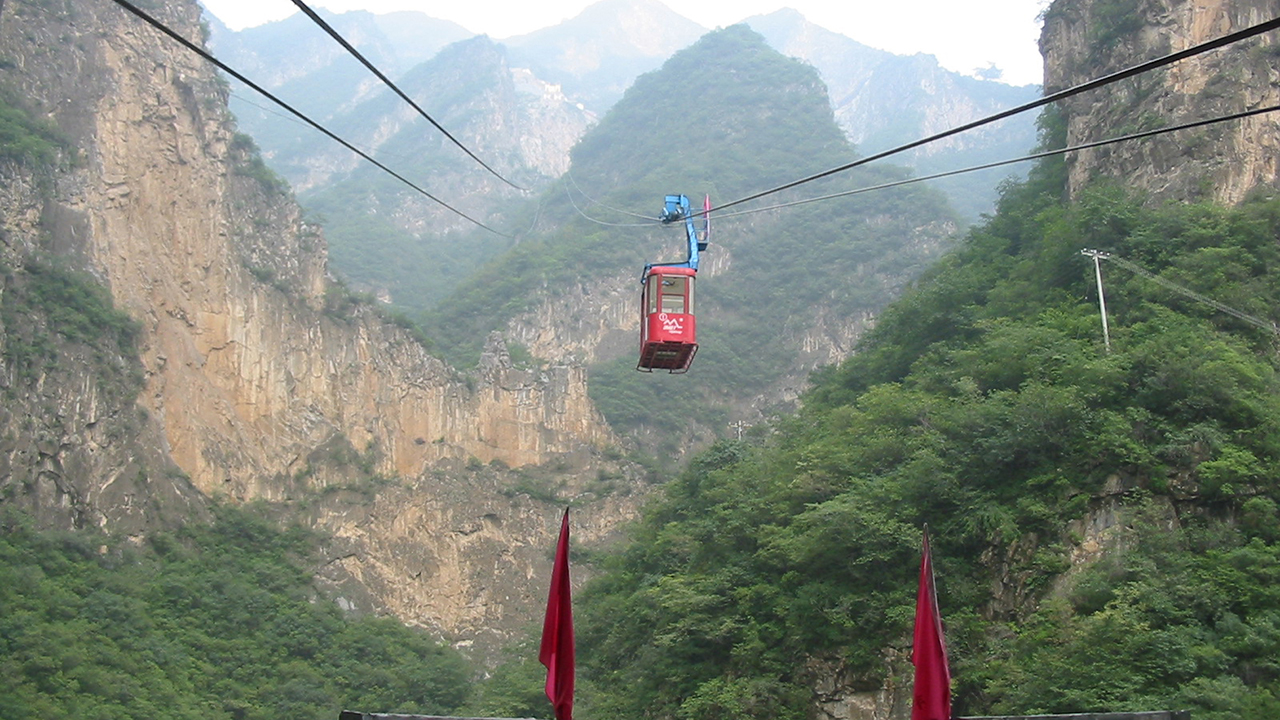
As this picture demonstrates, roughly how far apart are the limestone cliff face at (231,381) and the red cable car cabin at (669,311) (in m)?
25.1

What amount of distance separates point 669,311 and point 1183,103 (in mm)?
16328

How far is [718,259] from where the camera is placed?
74.7 metres

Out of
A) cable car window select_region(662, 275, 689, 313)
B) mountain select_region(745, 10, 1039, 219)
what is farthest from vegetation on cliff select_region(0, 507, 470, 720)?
mountain select_region(745, 10, 1039, 219)

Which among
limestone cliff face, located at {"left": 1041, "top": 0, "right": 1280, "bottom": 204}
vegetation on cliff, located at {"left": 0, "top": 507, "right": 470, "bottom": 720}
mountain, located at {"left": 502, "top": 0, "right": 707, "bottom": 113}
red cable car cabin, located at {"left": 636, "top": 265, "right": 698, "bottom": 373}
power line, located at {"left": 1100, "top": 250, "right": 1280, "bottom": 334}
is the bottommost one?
vegetation on cliff, located at {"left": 0, "top": 507, "right": 470, "bottom": 720}

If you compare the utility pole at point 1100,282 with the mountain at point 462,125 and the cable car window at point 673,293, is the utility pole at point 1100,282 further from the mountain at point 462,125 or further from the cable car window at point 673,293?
the mountain at point 462,125

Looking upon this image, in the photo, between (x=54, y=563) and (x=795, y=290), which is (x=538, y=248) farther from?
(x=54, y=563)

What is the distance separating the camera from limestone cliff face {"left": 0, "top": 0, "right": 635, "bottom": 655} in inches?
1486

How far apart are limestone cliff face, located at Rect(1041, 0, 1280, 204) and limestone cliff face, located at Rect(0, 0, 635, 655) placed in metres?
28.5

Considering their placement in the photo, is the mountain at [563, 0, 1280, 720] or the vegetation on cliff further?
the vegetation on cliff

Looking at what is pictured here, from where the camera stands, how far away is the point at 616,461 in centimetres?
5494

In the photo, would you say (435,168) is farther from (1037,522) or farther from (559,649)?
(559,649)

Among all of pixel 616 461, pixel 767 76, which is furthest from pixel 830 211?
→ pixel 616 461

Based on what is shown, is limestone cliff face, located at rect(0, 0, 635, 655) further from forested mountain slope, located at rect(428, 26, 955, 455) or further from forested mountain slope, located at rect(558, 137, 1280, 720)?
forested mountain slope, located at rect(558, 137, 1280, 720)

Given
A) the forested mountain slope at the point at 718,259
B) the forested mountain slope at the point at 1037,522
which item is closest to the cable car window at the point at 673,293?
the forested mountain slope at the point at 1037,522
